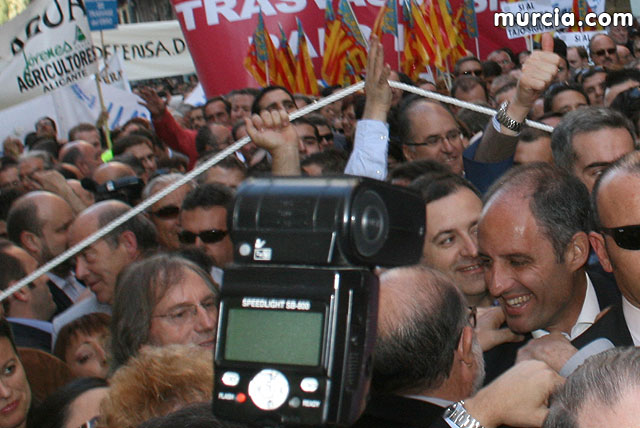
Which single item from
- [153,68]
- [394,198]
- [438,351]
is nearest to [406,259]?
[394,198]

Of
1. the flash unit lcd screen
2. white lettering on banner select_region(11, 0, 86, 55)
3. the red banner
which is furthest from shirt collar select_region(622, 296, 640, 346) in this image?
the red banner

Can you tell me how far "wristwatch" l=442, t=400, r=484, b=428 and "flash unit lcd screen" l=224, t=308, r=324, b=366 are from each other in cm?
63

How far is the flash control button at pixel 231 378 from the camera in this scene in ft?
4.23

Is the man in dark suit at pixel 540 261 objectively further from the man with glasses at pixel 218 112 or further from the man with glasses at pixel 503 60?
the man with glasses at pixel 503 60

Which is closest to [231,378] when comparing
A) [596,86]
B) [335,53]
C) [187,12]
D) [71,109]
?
[596,86]

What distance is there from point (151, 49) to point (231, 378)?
14.5 metres

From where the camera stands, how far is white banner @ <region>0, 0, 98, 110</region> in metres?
8.34

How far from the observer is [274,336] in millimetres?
1280

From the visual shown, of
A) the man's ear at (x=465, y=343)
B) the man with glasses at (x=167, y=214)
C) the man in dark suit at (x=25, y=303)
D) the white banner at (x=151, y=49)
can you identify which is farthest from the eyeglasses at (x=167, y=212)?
the white banner at (x=151, y=49)

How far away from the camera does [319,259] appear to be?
1.27 meters

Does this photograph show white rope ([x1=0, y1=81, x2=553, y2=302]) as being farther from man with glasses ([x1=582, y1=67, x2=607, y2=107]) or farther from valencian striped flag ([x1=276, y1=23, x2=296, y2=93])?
valencian striped flag ([x1=276, y1=23, x2=296, y2=93])

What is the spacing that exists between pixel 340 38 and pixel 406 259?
778cm

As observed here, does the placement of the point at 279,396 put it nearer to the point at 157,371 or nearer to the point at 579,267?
the point at 157,371

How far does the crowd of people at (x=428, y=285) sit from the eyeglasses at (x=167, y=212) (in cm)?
1
